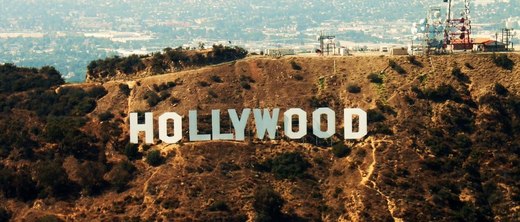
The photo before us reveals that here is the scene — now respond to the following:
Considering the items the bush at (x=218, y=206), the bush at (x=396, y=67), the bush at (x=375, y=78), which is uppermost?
the bush at (x=396, y=67)

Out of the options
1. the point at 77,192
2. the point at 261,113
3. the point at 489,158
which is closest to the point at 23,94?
the point at 77,192

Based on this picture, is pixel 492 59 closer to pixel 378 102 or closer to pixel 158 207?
pixel 378 102

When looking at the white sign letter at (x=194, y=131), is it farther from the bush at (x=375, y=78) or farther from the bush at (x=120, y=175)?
the bush at (x=375, y=78)

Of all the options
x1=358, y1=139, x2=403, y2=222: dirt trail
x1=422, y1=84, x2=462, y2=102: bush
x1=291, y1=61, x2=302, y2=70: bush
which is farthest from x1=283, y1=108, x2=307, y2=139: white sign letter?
x1=422, y1=84, x2=462, y2=102: bush

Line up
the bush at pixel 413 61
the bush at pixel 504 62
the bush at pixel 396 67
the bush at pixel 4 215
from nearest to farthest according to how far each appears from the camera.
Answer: the bush at pixel 4 215 → the bush at pixel 504 62 → the bush at pixel 396 67 → the bush at pixel 413 61

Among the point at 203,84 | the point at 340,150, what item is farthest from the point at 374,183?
the point at 203,84

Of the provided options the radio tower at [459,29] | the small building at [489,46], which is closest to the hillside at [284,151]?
the small building at [489,46]

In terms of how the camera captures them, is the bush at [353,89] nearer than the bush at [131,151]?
No
